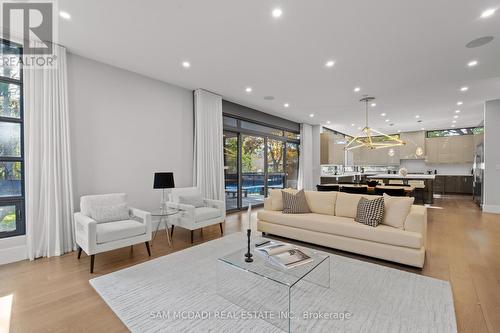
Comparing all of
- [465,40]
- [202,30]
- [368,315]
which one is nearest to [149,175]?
[202,30]

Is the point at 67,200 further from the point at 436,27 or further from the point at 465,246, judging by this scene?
the point at 465,246

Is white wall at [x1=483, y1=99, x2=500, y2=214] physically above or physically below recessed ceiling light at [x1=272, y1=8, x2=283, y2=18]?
below

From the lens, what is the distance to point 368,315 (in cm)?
204

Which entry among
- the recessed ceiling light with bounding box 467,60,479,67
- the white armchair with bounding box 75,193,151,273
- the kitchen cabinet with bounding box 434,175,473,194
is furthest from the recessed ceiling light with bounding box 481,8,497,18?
the kitchen cabinet with bounding box 434,175,473,194

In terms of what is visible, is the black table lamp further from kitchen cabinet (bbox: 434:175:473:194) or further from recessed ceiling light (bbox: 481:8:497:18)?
kitchen cabinet (bbox: 434:175:473:194)

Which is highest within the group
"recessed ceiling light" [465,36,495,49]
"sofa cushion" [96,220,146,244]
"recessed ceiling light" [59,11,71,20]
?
"recessed ceiling light" [59,11,71,20]

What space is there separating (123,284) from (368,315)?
8.06 feet

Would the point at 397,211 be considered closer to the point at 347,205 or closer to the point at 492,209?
the point at 347,205

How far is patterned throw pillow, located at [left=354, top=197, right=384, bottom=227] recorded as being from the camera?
3381 millimetres

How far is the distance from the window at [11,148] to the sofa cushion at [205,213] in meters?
2.45

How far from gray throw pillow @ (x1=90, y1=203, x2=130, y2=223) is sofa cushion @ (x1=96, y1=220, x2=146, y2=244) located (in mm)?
106

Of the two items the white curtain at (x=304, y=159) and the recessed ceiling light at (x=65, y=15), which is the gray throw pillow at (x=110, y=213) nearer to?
the recessed ceiling light at (x=65, y=15)

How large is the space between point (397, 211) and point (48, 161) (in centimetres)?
503

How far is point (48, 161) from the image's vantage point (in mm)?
3396
